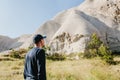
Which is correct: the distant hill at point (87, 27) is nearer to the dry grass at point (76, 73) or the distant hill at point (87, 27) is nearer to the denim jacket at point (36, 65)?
the dry grass at point (76, 73)

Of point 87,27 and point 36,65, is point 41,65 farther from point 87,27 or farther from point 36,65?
point 87,27

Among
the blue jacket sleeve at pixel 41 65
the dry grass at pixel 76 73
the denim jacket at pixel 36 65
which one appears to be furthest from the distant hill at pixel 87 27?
the blue jacket sleeve at pixel 41 65

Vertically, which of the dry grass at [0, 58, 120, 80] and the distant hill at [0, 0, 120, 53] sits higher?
the distant hill at [0, 0, 120, 53]

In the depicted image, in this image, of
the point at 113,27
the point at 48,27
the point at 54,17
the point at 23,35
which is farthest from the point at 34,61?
the point at 23,35

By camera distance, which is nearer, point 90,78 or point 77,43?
point 90,78

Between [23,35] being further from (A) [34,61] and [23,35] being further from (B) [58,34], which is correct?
(A) [34,61]

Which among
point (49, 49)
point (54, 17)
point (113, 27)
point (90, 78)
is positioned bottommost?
point (90, 78)

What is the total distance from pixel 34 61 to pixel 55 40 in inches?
3004

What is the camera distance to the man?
7.70 meters

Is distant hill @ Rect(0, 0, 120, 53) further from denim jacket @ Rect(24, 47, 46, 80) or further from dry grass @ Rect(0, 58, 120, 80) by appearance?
denim jacket @ Rect(24, 47, 46, 80)

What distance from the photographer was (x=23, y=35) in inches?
4705

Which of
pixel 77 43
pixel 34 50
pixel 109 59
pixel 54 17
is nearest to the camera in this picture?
pixel 34 50

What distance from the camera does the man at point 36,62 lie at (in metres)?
7.70

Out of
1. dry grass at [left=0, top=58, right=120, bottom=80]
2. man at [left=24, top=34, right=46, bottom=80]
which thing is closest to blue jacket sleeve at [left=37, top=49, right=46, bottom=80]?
man at [left=24, top=34, right=46, bottom=80]
